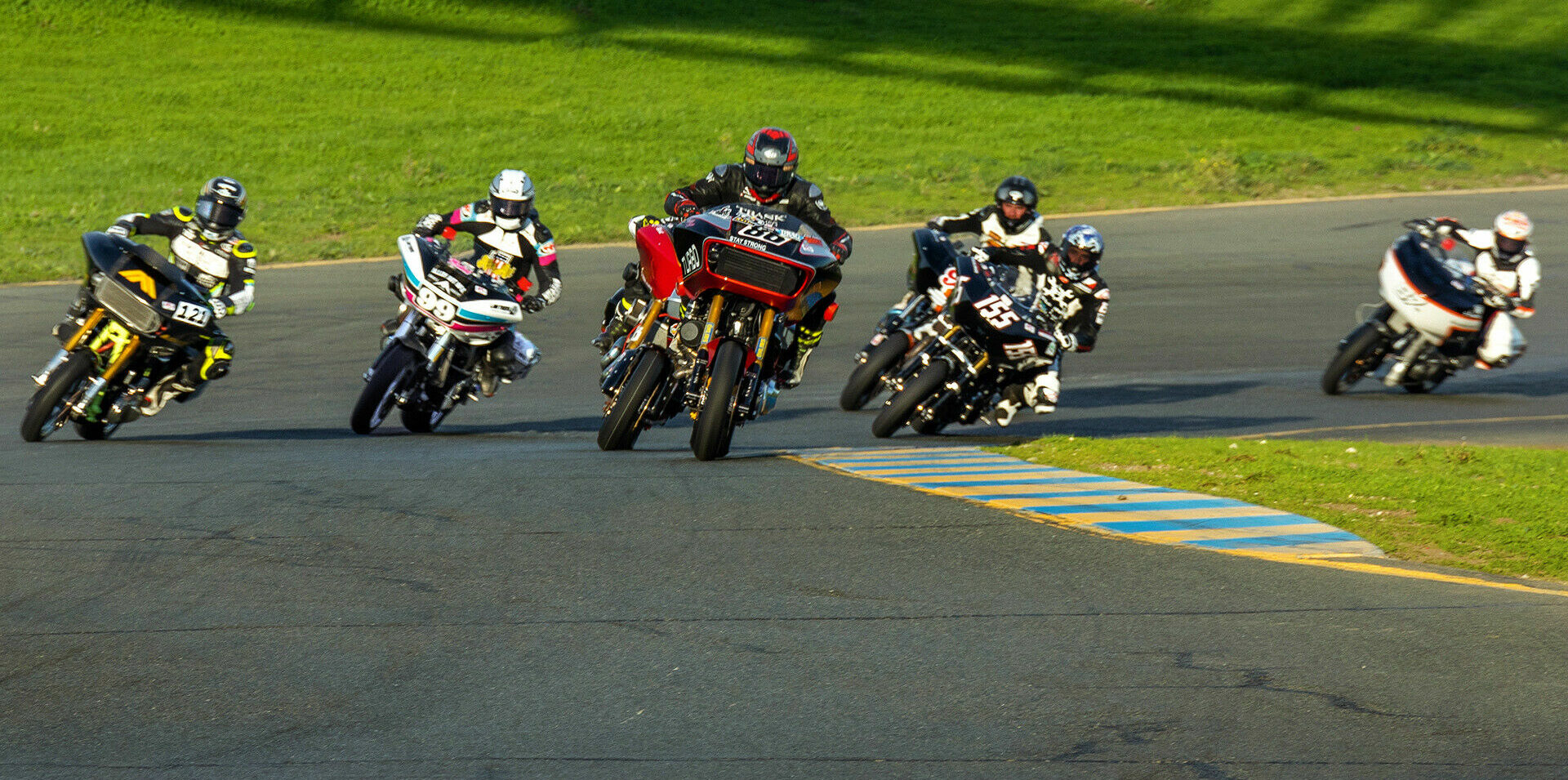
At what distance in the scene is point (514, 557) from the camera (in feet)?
22.3

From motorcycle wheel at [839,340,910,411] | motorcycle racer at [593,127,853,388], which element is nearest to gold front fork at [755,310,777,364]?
motorcycle racer at [593,127,853,388]

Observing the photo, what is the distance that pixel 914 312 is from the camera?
1211 cm

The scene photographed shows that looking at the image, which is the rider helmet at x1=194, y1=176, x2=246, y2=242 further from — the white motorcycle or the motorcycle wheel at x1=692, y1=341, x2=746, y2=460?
the white motorcycle

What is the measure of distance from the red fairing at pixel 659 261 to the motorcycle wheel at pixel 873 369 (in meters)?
2.81

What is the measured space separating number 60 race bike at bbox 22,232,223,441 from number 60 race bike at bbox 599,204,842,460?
3.12 m

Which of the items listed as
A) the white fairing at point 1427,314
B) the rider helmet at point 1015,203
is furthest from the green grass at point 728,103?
the white fairing at point 1427,314

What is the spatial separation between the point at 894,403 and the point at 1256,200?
2205 cm

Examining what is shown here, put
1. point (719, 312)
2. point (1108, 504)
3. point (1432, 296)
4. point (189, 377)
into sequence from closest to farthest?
point (1108, 504) → point (719, 312) → point (189, 377) → point (1432, 296)

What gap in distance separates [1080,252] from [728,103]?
27316mm

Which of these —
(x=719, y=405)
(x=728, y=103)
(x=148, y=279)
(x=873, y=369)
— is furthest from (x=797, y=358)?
(x=728, y=103)

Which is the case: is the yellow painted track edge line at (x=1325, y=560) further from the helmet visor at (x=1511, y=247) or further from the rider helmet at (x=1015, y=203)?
the helmet visor at (x=1511, y=247)

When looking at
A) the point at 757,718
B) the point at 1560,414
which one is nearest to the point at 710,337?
the point at 757,718

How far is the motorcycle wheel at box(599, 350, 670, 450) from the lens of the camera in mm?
9469

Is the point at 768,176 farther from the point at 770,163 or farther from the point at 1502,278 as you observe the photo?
the point at 1502,278
